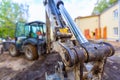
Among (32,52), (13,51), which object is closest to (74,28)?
(32,52)

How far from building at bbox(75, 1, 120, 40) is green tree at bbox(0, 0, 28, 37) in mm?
14027

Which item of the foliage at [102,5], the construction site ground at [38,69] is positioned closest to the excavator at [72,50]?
the construction site ground at [38,69]

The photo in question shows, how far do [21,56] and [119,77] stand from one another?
22.0ft

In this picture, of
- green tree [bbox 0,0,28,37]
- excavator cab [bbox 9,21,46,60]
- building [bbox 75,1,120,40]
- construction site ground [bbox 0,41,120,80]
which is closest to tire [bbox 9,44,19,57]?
excavator cab [bbox 9,21,46,60]

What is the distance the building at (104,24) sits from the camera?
21781 mm

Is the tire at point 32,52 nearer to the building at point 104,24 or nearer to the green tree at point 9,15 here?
the building at point 104,24

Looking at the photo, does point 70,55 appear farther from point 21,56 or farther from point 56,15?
point 21,56

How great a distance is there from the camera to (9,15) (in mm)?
36625

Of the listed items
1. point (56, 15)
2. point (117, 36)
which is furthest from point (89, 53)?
point (117, 36)

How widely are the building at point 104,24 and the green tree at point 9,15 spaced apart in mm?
14027

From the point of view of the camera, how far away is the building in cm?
2178

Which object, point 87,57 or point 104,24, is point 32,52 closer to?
point 87,57

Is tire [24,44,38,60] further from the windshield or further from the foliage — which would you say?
the foliage

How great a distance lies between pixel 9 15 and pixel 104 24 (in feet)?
64.7
